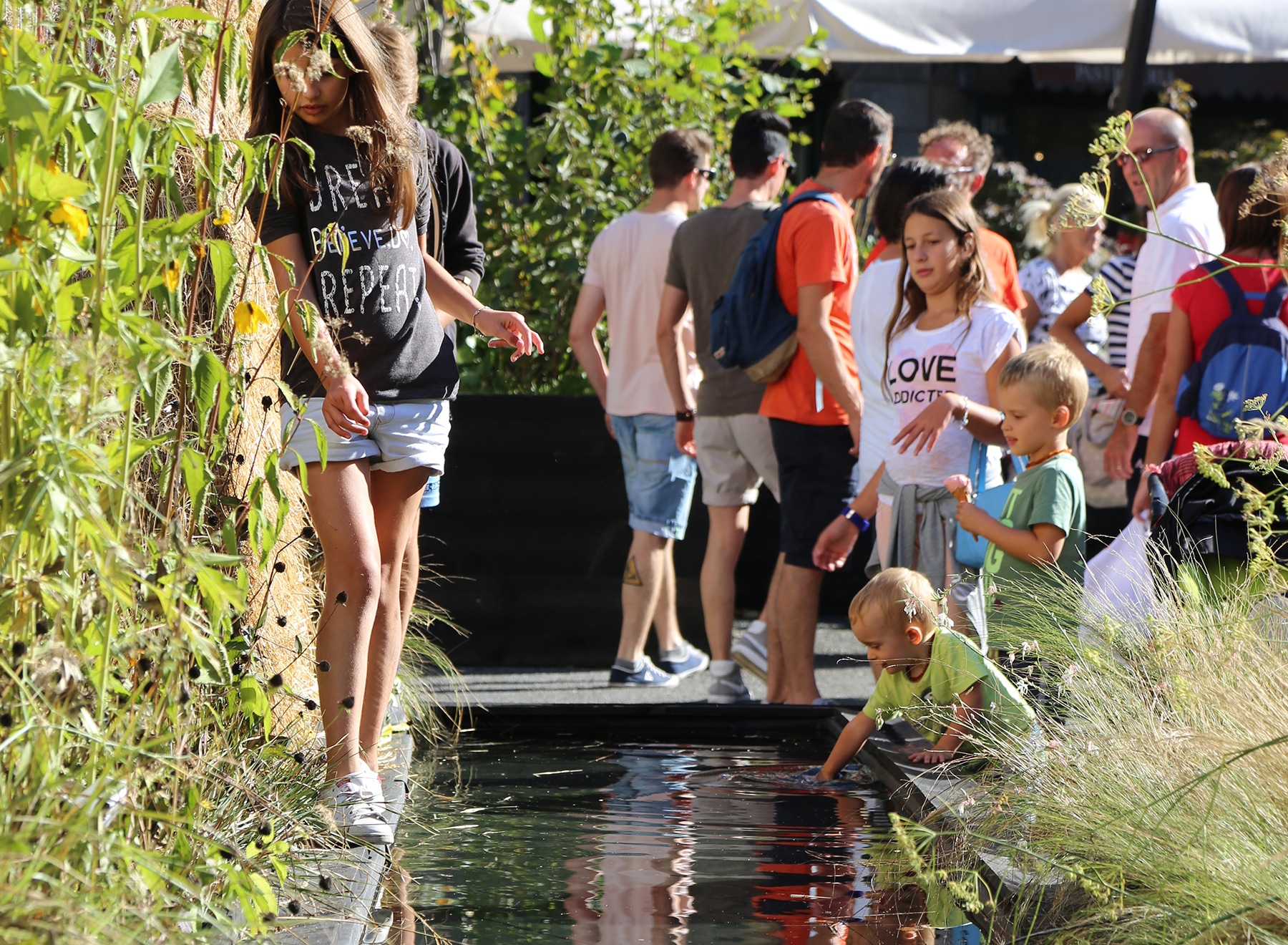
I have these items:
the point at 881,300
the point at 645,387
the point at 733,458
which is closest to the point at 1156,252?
the point at 881,300

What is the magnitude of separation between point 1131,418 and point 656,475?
71.6 inches

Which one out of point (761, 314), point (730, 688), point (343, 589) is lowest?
point (730, 688)

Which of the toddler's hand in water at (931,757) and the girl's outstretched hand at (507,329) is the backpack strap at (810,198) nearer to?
the girl's outstretched hand at (507,329)

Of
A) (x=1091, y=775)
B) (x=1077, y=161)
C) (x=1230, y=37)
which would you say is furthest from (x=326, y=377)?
(x=1077, y=161)

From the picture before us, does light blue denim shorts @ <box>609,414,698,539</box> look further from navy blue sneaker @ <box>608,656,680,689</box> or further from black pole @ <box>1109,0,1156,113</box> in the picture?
black pole @ <box>1109,0,1156,113</box>

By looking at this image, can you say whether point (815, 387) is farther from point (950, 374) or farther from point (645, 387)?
point (645, 387)

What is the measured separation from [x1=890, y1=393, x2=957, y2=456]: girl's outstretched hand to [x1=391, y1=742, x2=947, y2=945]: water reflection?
977mm

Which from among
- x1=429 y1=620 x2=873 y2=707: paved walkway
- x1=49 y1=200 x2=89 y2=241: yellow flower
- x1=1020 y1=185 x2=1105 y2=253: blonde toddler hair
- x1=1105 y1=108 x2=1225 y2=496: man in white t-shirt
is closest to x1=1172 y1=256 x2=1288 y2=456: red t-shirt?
x1=1105 y1=108 x2=1225 y2=496: man in white t-shirt

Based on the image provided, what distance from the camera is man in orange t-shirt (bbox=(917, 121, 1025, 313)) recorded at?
508 centimetres

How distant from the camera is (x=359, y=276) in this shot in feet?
10.7

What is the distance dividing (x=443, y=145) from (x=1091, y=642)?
6.50 feet

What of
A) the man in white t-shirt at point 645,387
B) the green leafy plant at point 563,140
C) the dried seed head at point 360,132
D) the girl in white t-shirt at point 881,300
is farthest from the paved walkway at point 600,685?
the dried seed head at point 360,132

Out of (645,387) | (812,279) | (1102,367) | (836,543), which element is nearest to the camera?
(836,543)

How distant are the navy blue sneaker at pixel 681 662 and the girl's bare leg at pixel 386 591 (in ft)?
9.60
